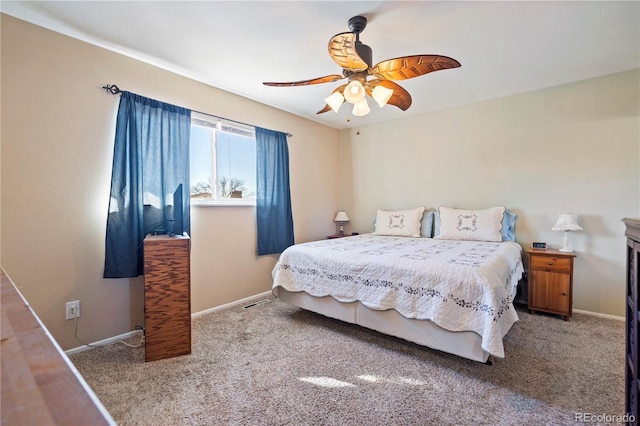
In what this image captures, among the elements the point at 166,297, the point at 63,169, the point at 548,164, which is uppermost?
the point at 548,164

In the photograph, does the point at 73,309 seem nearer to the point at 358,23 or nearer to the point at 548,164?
the point at 358,23

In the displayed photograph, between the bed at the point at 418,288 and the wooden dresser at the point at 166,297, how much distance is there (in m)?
0.90

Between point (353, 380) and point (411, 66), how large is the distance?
6.84 feet

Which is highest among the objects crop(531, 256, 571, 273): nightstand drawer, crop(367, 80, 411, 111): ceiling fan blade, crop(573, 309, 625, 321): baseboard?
crop(367, 80, 411, 111): ceiling fan blade

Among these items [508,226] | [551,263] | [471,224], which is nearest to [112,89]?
[471,224]

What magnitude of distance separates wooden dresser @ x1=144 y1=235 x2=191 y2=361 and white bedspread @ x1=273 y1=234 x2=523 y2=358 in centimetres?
91

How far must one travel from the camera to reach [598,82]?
2875mm

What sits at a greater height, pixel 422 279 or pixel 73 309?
pixel 422 279

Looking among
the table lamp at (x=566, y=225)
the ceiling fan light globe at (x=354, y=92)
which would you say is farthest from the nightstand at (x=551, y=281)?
the ceiling fan light globe at (x=354, y=92)

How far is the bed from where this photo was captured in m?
1.79

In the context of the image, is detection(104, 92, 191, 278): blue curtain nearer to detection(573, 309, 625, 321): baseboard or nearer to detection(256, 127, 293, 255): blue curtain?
detection(256, 127, 293, 255): blue curtain

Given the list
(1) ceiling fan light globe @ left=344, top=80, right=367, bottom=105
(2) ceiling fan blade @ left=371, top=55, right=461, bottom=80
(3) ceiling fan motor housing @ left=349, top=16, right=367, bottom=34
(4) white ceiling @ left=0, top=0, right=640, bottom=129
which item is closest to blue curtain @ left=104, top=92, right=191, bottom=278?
(4) white ceiling @ left=0, top=0, right=640, bottom=129

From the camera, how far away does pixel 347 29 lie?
2090mm

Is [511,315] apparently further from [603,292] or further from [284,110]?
[284,110]
